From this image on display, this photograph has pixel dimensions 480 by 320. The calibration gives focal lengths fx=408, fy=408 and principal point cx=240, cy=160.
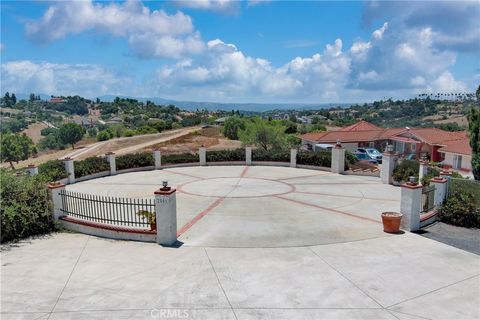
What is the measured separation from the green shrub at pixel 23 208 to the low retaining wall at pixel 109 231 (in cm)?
76

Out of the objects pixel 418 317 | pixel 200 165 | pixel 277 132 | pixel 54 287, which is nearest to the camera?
pixel 418 317

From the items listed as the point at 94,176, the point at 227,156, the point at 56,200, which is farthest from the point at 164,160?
the point at 56,200

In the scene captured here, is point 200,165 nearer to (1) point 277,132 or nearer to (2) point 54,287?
(1) point 277,132

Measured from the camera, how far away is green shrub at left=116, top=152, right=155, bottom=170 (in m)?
25.6

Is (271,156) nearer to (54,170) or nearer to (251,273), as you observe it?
(54,170)

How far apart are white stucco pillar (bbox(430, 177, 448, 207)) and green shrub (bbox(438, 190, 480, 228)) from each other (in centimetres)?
17

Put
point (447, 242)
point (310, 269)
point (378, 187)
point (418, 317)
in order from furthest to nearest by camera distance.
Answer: point (378, 187), point (447, 242), point (310, 269), point (418, 317)

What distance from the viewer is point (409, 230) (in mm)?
13062

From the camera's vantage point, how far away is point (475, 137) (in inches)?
1677

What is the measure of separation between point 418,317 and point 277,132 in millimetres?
35994

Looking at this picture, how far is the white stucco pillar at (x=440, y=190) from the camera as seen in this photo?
14266 millimetres

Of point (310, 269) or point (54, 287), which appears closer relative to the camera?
point (54, 287)

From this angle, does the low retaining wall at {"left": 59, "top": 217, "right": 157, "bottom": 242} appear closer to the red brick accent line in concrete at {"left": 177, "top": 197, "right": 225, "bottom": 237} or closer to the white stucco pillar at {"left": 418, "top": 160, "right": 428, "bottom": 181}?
the red brick accent line in concrete at {"left": 177, "top": 197, "right": 225, "bottom": 237}

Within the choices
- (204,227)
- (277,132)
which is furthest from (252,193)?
(277,132)
